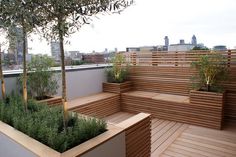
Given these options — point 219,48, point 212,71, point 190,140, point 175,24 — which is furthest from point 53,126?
point 175,24

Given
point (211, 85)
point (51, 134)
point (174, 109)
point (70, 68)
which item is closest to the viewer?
point (51, 134)

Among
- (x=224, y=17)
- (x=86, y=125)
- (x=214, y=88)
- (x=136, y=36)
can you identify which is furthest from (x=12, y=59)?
(x=224, y=17)

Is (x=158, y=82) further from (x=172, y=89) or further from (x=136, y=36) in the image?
(x=136, y=36)

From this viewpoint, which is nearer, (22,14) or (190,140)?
(22,14)

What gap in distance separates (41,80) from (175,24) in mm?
4619

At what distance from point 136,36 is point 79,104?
9.85ft

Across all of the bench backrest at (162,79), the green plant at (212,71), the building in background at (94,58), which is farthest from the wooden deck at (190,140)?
the building in background at (94,58)

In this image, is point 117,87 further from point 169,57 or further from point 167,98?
point 169,57

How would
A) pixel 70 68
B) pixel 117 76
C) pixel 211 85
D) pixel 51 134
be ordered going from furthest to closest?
pixel 117 76 < pixel 70 68 < pixel 211 85 < pixel 51 134

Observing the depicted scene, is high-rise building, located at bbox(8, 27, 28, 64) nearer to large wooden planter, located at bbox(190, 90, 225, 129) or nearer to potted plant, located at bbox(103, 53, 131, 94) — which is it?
potted plant, located at bbox(103, 53, 131, 94)

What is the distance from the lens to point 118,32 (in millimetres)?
5453

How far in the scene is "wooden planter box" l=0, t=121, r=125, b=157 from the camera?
65.1 inches

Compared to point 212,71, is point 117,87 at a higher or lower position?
lower

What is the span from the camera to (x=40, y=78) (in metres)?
3.75
